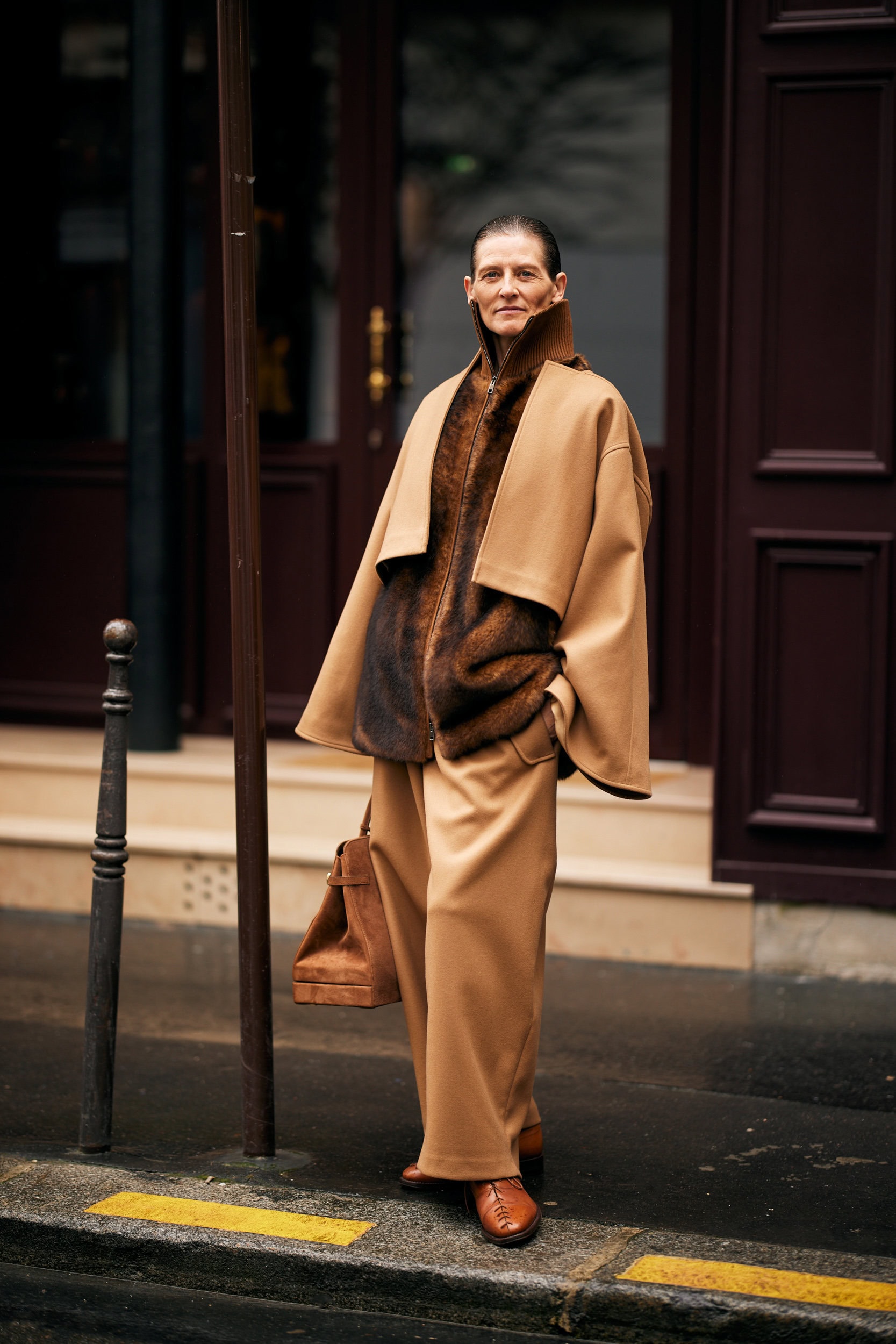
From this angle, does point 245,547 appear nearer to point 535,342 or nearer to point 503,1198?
point 535,342

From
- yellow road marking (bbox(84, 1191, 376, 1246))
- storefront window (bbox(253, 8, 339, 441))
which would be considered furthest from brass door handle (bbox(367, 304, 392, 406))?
yellow road marking (bbox(84, 1191, 376, 1246))

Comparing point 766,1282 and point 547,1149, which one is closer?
point 766,1282

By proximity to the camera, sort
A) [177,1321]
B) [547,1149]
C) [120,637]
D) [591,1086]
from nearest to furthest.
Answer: [177,1321]
[120,637]
[547,1149]
[591,1086]

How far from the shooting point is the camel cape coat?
351cm

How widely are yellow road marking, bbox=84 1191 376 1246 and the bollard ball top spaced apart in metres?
1.18

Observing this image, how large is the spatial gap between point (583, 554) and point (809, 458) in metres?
2.20

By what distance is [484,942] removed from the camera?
11.6 feet

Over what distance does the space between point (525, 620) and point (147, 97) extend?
3766 mm

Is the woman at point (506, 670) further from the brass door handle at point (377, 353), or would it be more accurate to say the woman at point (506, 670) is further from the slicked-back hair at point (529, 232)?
the brass door handle at point (377, 353)

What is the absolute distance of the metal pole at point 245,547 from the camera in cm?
370

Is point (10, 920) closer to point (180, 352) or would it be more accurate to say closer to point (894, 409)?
point (180, 352)

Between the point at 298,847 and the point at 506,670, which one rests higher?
the point at 506,670

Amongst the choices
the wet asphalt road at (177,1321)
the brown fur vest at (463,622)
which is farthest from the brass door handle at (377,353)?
the wet asphalt road at (177,1321)

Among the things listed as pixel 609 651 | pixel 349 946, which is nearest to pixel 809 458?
pixel 609 651
